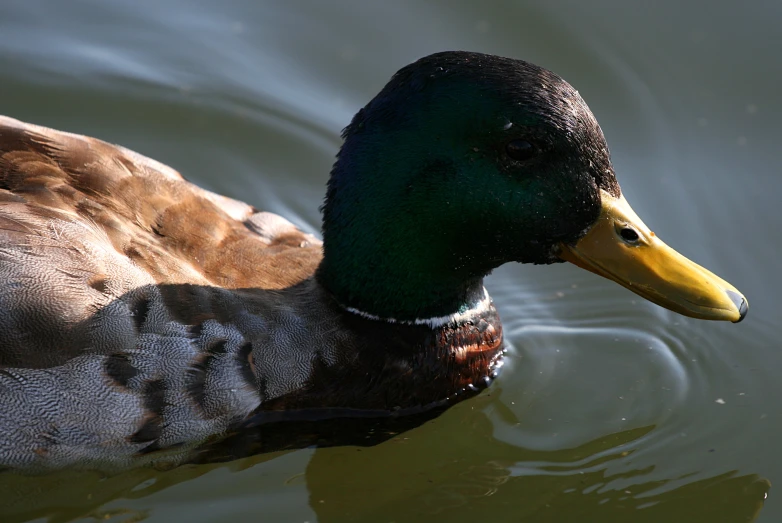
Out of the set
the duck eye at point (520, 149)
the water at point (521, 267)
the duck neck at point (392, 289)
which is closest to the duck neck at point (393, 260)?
the duck neck at point (392, 289)

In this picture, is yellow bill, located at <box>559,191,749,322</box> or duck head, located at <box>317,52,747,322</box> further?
yellow bill, located at <box>559,191,749,322</box>

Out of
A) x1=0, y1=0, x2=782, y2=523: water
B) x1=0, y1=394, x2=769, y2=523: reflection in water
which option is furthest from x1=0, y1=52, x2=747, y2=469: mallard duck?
x1=0, y1=0, x2=782, y2=523: water

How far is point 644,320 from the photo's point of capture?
6320mm

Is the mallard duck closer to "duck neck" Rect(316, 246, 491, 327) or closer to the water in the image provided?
"duck neck" Rect(316, 246, 491, 327)

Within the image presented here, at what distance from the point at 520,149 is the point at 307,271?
1303mm

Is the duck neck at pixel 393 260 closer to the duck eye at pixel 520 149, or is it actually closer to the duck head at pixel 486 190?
the duck head at pixel 486 190

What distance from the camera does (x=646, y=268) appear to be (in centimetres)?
490

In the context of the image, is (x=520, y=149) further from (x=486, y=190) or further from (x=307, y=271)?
(x=307, y=271)

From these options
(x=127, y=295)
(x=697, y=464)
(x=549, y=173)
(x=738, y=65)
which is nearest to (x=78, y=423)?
(x=127, y=295)

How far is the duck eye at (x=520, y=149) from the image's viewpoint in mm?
4723

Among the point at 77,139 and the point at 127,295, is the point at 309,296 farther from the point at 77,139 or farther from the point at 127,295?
the point at 77,139

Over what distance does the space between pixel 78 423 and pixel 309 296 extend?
119 centimetres

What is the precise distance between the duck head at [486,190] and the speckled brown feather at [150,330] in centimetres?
41

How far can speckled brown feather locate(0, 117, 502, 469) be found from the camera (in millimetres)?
4625
